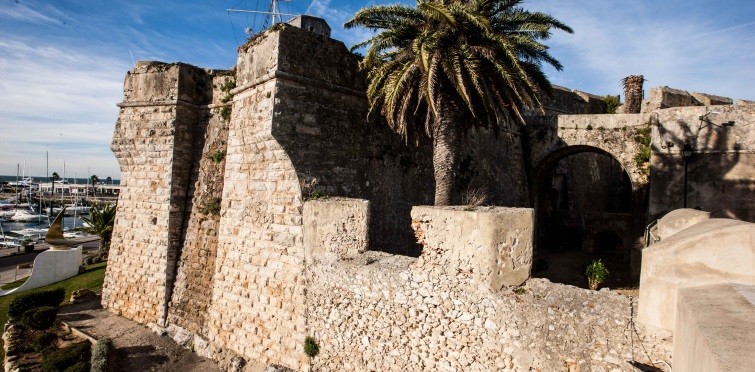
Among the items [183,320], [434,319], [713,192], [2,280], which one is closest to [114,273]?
[183,320]

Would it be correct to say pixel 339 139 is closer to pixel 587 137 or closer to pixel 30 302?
pixel 587 137

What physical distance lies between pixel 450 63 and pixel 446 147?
72.1 inches

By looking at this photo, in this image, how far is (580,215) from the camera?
1878 centimetres

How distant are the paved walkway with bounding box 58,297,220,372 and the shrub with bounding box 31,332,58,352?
1.76ft

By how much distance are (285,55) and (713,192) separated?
41.2 feet

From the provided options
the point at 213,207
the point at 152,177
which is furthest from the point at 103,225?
the point at 213,207

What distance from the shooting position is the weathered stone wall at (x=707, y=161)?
11.9 m

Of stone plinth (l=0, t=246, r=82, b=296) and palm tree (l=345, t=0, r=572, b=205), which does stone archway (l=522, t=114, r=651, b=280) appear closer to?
palm tree (l=345, t=0, r=572, b=205)

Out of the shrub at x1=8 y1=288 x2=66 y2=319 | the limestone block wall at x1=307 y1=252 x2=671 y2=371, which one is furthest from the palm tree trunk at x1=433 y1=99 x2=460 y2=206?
the shrub at x1=8 y1=288 x2=66 y2=319

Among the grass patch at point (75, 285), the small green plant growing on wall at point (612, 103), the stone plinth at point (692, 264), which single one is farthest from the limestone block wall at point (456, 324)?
the small green plant growing on wall at point (612, 103)

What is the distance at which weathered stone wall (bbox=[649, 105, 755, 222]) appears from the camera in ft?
38.9

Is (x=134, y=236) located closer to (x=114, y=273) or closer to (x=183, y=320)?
(x=114, y=273)

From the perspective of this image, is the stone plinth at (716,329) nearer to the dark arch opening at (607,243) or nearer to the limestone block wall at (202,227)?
the limestone block wall at (202,227)

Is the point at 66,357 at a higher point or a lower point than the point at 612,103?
lower
